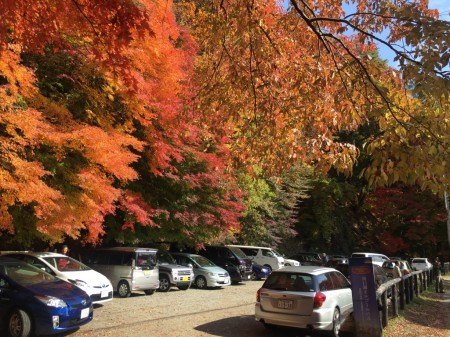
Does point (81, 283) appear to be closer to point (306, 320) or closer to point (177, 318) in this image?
point (177, 318)

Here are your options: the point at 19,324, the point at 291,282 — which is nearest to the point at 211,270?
the point at 291,282

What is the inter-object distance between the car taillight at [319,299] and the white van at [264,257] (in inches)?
736

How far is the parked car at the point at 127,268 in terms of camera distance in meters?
15.7

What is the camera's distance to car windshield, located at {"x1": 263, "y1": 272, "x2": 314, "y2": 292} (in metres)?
9.30

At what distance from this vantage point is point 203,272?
1967 cm

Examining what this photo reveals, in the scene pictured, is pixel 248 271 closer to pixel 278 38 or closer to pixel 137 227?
pixel 137 227

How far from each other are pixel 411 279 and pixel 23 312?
12845mm

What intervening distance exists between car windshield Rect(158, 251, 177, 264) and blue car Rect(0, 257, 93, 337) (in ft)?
32.6

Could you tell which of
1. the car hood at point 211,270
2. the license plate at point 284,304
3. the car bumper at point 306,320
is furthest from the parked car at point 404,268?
the license plate at point 284,304

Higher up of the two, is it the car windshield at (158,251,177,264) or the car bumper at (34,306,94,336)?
the car windshield at (158,251,177,264)

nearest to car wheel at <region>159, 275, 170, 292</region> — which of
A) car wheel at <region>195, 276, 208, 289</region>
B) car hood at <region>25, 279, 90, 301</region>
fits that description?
car wheel at <region>195, 276, 208, 289</region>

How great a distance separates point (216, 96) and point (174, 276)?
11.9 meters

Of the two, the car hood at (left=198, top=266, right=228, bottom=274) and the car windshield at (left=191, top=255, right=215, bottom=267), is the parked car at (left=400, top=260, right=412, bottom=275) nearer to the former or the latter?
the car hood at (left=198, top=266, right=228, bottom=274)

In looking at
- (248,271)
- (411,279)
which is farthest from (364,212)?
(411,279)
